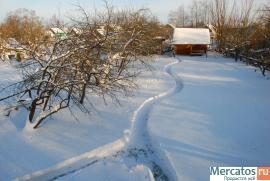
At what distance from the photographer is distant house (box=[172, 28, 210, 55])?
3719 cm

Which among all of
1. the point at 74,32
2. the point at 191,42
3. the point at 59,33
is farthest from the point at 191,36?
the point at 59,33

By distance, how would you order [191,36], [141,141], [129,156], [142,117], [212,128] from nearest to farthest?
[129,156]
[141,141]
[212,128]
[142,117]
[191,36]

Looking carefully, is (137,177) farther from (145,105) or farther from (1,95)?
(1,95)

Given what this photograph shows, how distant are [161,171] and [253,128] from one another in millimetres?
3538

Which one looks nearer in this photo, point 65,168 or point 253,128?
point 65,168

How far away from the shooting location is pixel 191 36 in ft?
126

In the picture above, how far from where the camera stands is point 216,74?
19.9 meters

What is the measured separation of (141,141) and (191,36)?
1250 inches

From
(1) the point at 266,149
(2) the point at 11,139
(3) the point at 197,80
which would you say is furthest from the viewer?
(3) the point at 197,80

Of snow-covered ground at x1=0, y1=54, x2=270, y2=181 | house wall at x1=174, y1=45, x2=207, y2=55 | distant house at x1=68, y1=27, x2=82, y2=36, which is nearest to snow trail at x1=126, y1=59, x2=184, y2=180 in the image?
snow-covered ground at x1=0, y1=54, x2=270, y2=181

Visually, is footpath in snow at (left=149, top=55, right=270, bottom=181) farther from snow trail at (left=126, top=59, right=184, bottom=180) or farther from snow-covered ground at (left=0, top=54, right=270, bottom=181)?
snow trail at (left=126, top=59, right=184, bottom=180)

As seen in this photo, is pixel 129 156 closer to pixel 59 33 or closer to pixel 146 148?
pixel 146 148

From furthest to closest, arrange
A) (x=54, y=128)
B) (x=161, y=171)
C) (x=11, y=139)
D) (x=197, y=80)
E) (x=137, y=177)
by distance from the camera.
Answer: (x=197, y=80)
(x=54, y=128)
(x=11, y=139)
(x=161, y=171)
(x=137, y=177)

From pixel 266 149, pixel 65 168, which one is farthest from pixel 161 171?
pixel 266 149
